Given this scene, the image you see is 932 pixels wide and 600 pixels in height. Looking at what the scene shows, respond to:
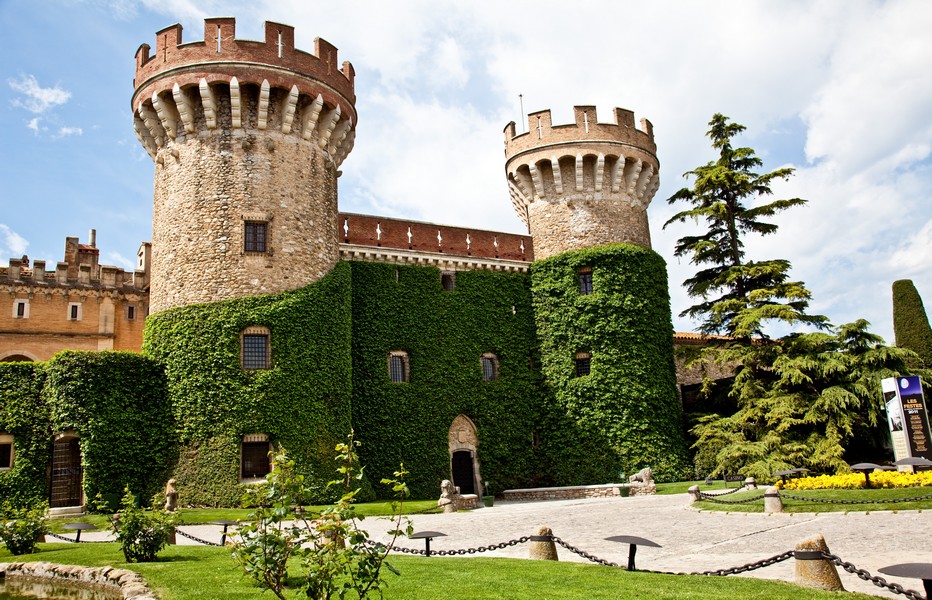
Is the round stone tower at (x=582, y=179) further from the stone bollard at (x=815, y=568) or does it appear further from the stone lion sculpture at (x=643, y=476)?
the stone bollard at (x=815, y=568)

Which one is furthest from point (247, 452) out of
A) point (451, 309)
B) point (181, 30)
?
point (181, 30)

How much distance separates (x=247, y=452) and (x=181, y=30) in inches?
549

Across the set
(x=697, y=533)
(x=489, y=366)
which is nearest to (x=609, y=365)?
(x=489, y=366)

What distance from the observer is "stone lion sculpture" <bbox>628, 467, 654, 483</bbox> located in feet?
83.9

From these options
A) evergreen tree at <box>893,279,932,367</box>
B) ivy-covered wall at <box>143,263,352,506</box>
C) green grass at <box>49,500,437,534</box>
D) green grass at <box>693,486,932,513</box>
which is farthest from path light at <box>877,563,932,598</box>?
evergreen tree at <box>893,279,932,367</box>

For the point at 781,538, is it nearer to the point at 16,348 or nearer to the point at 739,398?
the point at 739,398

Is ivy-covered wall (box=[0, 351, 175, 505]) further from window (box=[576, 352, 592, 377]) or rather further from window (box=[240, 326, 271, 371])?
window (box=[576, 352, 592, 377])

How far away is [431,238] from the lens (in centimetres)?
2856

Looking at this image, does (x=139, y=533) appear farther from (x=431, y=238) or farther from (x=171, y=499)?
(x=431, y=238)

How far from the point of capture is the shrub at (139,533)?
11.3m

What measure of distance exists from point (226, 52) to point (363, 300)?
9.48 meters

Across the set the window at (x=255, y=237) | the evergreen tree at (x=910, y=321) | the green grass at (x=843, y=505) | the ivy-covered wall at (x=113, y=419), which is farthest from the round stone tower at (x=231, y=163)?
the evergreen tree at (x=910, y=321)

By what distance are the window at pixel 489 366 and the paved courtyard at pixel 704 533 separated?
8939 millimetres

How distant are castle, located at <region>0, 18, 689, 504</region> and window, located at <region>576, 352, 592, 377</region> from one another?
0.38ft
